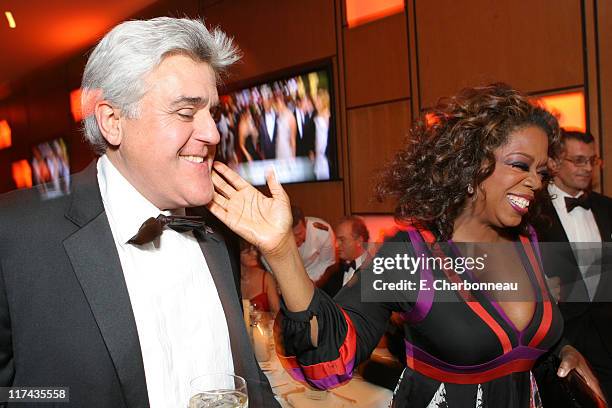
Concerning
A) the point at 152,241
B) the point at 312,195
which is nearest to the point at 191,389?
the point at 152,241

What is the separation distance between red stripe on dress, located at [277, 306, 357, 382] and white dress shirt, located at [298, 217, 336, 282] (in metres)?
3.02

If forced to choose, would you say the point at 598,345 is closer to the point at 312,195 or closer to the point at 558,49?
the point at 558,49

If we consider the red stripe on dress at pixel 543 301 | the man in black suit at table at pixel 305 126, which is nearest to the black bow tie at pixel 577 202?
the red stripe on dress at pixel 543 301

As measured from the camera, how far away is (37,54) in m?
6.74

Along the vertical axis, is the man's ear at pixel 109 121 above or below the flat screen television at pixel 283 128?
below

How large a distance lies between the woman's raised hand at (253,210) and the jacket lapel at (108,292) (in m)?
0.31

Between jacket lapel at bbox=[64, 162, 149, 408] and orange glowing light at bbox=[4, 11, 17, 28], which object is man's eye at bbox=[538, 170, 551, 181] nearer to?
jacket lapel at bbox=[64, 162, 149, 408]

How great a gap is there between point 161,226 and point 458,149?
41.3 inches

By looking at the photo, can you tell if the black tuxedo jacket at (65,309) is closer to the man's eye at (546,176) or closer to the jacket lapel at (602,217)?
the man's eye at (546,176)

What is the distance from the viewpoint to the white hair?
1.20 metres

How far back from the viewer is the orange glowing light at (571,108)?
148 inches

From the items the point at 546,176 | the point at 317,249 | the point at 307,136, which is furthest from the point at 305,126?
the point at 546,176

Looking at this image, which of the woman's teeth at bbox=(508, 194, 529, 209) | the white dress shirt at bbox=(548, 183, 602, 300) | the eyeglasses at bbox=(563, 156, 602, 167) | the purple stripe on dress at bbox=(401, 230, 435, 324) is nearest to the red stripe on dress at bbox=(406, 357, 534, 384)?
the purple stripe on dress at bbox=(401, 230, 435, 324)

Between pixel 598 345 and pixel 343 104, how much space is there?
3.22 metres
